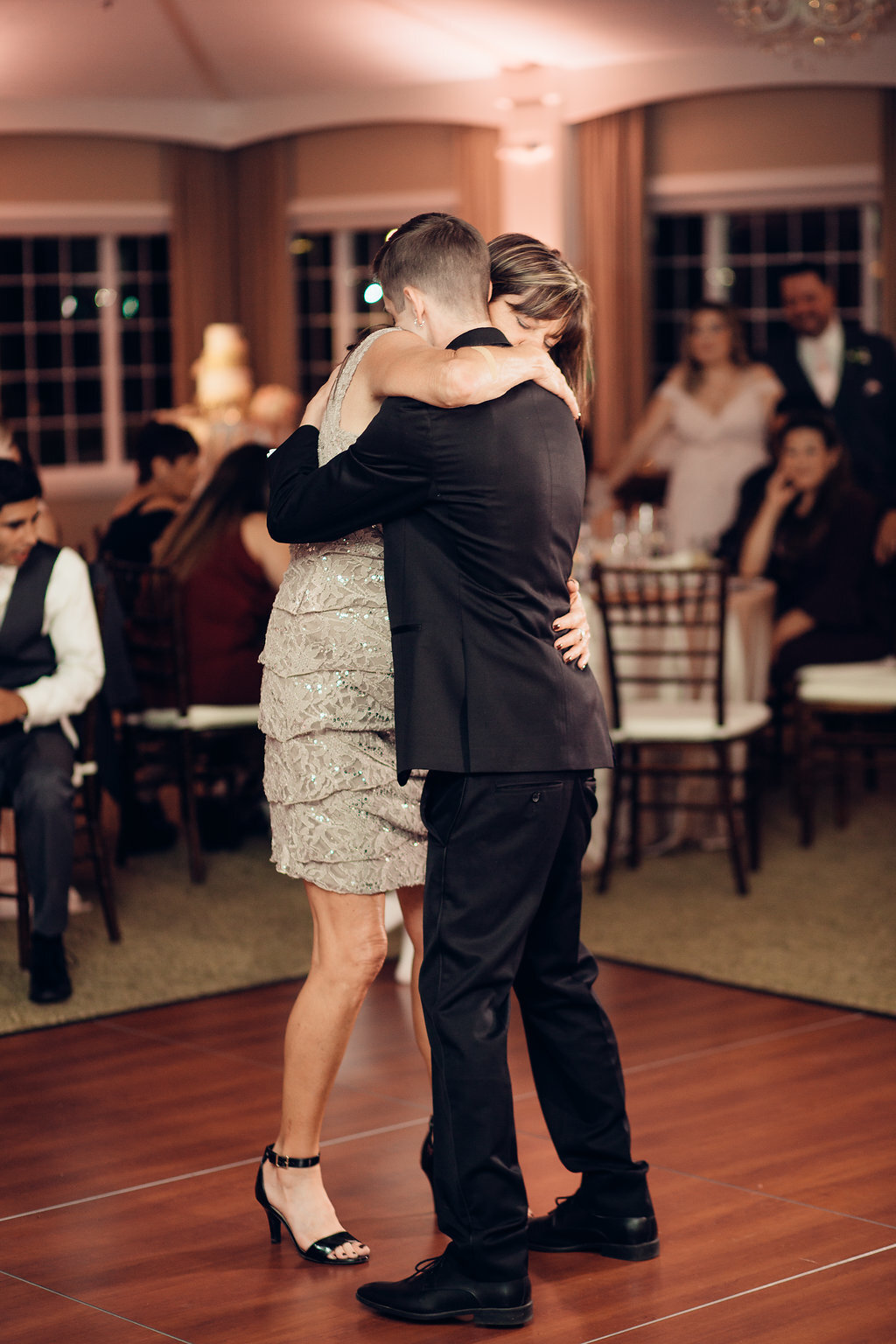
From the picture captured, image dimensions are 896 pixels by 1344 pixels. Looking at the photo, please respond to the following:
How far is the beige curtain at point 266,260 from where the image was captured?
12102 mm

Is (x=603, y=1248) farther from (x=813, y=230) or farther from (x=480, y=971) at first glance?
(x=813, y=230)

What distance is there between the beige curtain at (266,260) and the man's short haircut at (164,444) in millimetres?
6139

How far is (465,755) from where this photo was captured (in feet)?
7.49

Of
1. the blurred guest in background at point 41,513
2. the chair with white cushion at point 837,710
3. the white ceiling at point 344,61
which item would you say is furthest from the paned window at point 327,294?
the chair with white cushion at point 837,710

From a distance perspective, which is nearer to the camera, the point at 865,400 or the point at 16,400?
the point at 865,400

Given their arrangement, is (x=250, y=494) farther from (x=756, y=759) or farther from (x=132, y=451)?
(x=132, y=451)

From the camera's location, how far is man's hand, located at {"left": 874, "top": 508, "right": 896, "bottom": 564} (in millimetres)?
6586

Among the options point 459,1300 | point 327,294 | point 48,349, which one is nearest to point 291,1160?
point 459,1300

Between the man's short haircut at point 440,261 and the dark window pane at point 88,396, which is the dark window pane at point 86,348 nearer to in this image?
the dark window pane at point 88,396

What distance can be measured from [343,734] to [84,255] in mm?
10738

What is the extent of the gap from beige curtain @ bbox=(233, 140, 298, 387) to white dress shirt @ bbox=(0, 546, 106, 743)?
808 centimetres

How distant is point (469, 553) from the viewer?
7.49 ft

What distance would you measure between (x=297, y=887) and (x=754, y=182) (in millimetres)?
6866

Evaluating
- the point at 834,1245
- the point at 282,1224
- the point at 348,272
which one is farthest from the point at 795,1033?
the point at 348,272
